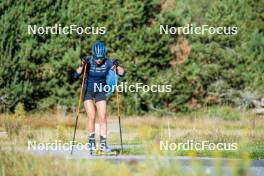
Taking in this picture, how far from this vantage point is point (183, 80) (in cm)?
4262

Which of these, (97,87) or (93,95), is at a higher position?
(97,87)

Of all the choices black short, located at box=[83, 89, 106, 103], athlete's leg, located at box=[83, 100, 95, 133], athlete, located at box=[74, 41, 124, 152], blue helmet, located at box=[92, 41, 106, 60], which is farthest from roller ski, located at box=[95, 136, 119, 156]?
blue helmet, located at box=[92, 41, 106, 60]

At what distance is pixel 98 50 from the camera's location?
15.2m

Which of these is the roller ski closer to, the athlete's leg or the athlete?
the athlete

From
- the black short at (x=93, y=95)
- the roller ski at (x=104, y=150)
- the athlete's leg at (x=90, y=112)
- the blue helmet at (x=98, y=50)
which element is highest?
the blue helmet at (x=98, y=50)

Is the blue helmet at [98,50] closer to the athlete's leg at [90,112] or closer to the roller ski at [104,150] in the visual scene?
the athlete's leg at [90,112]

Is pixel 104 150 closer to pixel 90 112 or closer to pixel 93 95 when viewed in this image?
pixel 90 112

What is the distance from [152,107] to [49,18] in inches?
280

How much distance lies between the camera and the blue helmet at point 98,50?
15102 millimetres

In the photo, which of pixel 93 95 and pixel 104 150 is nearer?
pixel 104 150

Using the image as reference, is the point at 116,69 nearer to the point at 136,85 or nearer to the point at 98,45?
the point at 98,45

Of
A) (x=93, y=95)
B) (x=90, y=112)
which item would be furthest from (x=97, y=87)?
(x=90, y=112)

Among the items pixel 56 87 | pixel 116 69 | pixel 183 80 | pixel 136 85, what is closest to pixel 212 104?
pixel 183 80

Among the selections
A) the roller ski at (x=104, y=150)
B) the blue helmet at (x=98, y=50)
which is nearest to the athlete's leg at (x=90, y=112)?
the roller ski at (x=104, y=150)
